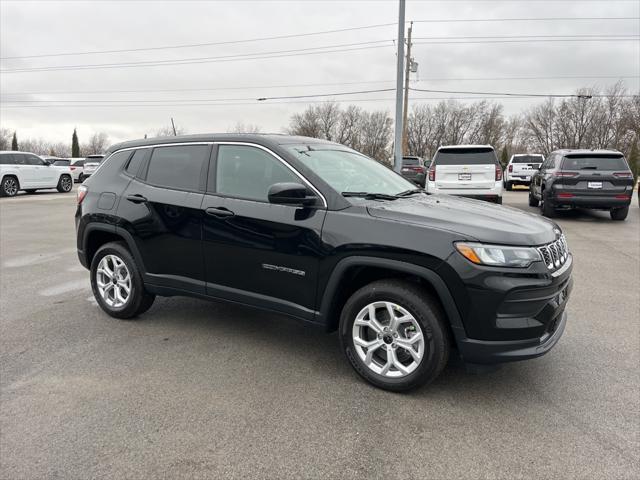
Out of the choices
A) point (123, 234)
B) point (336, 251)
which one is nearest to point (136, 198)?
point (123, 234)

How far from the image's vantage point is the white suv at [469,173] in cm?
1102

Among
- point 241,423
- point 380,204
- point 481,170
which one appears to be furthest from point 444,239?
point 481,170

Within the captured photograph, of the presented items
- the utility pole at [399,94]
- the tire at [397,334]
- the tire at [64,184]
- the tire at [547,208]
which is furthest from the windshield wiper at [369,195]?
the tire at [64,184]

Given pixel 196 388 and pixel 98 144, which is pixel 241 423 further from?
pixel 98 144

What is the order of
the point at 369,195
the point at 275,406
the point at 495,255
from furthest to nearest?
the point at 369,195 < the point at 275,406 < the point at 495,255

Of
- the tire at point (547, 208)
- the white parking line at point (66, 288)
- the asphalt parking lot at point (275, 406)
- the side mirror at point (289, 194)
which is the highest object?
the side mirror at point (289, 194)

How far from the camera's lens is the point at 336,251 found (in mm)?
3166

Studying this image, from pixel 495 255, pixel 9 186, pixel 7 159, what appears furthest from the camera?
pixel 9 186

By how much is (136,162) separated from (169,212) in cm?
81

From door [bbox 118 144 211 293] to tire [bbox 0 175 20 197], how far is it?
18.2m

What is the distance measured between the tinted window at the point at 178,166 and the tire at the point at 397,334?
179cm

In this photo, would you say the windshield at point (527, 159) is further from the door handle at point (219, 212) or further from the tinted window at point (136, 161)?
the door handle at point (219, 212)

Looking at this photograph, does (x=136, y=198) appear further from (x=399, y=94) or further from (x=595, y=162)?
(x=399, y=94)

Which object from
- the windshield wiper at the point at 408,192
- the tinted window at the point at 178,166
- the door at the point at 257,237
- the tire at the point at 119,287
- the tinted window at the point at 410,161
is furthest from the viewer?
the tinted window at the point at 410,161
